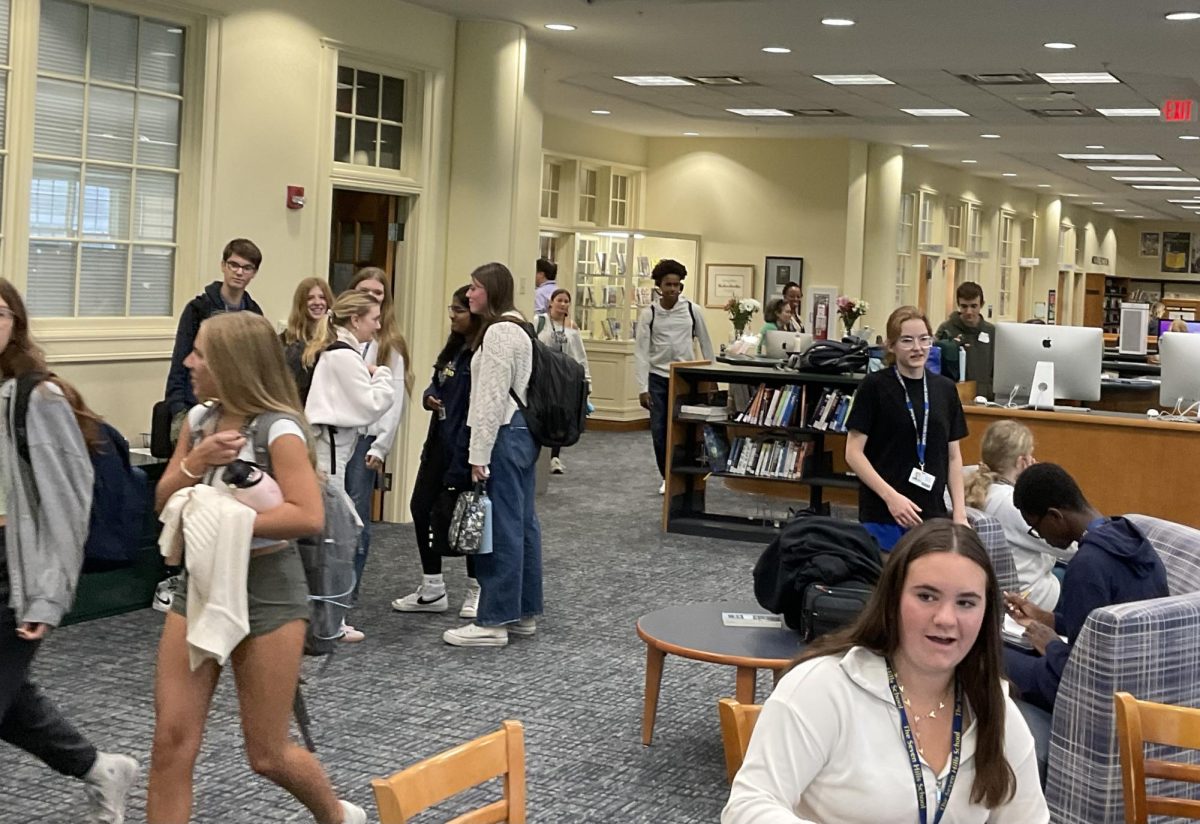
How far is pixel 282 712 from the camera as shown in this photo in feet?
10.7

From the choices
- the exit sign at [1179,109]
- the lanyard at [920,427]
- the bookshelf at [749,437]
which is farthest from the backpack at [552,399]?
the exit sign at [1179,109]

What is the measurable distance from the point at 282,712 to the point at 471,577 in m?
3.68

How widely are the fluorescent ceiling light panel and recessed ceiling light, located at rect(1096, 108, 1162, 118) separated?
2.59 m

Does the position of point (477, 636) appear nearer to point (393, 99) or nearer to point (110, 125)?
point (110, 125)

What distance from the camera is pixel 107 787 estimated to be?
3826 millimetres

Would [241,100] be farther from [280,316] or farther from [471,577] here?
[471,577]

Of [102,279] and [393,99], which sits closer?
[102,279]

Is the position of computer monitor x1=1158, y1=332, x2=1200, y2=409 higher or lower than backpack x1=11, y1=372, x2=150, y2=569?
higher

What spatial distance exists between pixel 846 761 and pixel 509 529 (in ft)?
13.2

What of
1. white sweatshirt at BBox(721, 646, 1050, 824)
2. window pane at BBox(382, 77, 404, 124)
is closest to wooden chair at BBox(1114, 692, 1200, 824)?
white sweatshirt at BBox(721, 646, 1050, 824)

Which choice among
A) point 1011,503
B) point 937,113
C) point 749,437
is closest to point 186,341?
point 1011,503

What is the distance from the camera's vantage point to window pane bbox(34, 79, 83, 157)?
6922 mm

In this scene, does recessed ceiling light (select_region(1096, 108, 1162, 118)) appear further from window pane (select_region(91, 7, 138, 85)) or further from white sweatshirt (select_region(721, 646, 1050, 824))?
white sweatshirt (select_region(721, 646, 1050, 824))

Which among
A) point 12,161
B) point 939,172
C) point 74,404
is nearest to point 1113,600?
point 74,404
